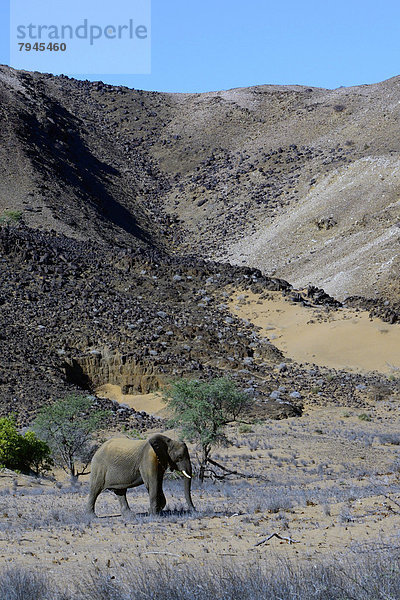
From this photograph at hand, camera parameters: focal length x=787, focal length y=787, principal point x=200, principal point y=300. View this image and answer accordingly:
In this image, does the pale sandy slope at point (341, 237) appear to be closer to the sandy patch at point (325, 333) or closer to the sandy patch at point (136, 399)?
the sandy patch at point (325, 333)

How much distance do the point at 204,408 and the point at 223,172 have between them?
55.6m

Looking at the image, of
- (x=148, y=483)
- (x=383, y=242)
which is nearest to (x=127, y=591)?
(x=148, y=483)

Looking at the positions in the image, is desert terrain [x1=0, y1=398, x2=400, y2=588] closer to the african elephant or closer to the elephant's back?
the african elephant

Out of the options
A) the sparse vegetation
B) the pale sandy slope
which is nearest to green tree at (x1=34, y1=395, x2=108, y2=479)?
the sparse vegetation

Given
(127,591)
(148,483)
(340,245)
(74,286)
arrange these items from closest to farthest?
(127,591), (148,483), (74,286), (340,245)

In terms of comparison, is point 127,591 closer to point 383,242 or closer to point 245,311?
point 245,311

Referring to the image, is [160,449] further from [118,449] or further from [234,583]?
[234,583]

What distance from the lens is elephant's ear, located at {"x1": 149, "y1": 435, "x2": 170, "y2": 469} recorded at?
1227 centimetres

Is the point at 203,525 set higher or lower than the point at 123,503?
higher

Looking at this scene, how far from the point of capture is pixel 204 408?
22828 mm

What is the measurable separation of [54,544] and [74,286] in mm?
30545

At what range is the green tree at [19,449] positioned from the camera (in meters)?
21.9

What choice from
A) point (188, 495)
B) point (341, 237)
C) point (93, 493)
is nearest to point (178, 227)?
point (341, 237)

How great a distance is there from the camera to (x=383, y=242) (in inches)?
2105
